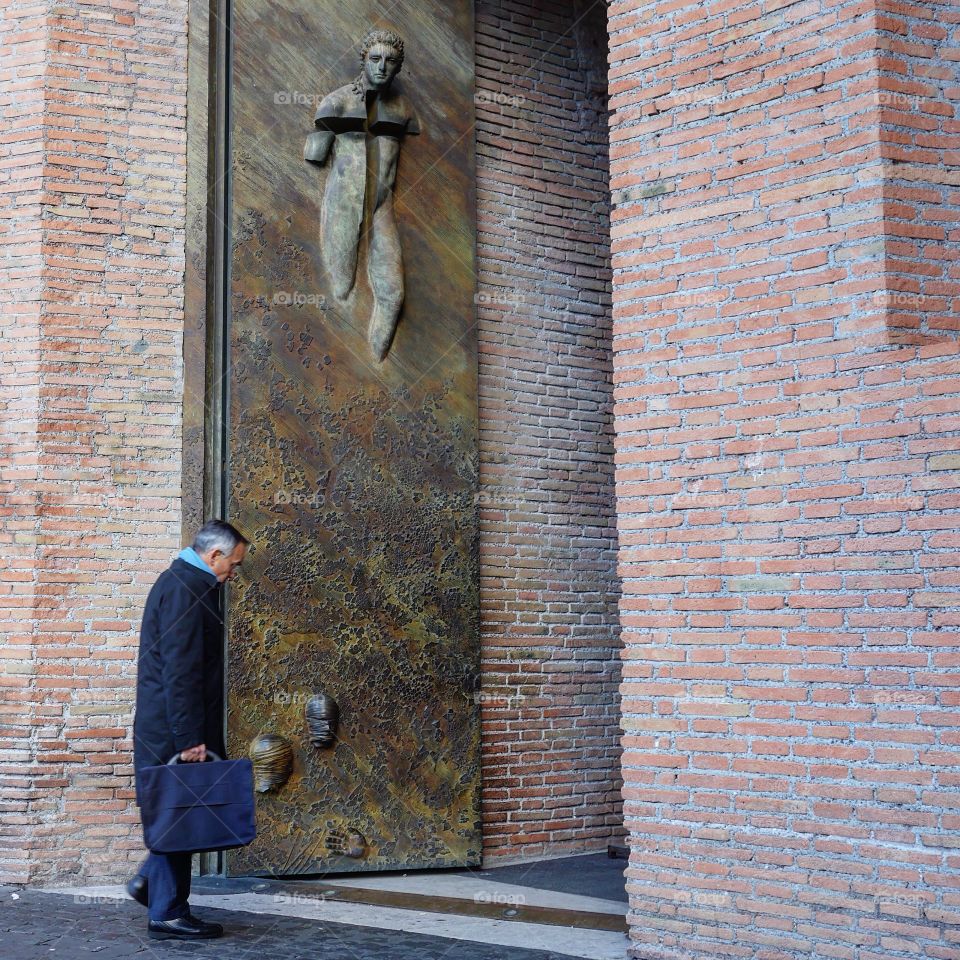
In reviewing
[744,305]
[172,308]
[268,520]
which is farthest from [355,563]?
[744,305]

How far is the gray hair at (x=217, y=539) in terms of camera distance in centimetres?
599

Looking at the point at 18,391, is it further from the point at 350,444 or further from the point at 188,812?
the point at 188,812

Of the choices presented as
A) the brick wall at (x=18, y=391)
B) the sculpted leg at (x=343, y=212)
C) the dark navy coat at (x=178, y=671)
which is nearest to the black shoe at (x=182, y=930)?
the dark navy coat at (x=178, y=671)

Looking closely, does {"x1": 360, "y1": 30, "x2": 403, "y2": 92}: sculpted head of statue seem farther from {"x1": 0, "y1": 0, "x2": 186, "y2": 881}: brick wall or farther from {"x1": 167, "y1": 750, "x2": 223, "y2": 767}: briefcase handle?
{"x1": 167, "y1": 750, "x2": 223, "y2": 767}: briefcase handle

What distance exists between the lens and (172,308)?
771 centimetres

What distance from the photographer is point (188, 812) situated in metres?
5.57

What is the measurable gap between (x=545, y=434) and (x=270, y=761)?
2.87 m

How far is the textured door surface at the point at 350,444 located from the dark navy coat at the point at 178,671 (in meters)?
1.56

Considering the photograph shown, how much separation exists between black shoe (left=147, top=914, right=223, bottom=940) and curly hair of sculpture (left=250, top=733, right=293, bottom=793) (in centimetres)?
161

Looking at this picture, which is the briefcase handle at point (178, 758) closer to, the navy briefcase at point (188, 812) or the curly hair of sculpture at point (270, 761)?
the navy briefcase at point (188, 812)

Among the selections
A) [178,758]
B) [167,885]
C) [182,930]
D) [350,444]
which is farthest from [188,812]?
[350,444]

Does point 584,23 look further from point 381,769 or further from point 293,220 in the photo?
point 381,769

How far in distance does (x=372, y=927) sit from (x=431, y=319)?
380 cm

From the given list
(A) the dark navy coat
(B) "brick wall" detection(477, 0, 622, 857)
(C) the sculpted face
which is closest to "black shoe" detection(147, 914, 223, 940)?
(A) the dark navy coat
